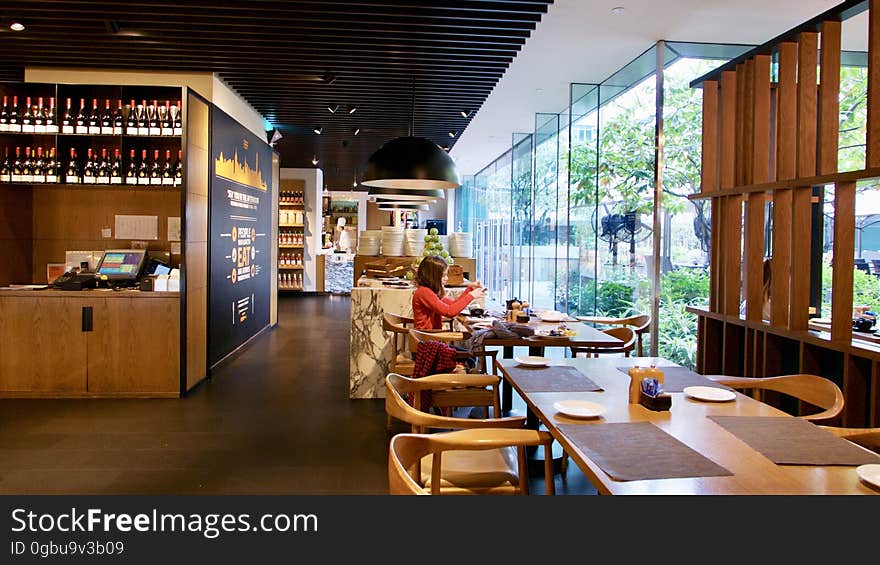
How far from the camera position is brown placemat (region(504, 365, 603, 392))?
291 cm

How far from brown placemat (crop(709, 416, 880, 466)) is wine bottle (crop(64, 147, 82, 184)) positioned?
20.0 ft

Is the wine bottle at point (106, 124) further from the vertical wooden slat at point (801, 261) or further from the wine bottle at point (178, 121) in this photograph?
the vertical wooden slat at point (801, 261)

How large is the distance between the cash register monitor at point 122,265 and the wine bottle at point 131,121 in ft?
3.89

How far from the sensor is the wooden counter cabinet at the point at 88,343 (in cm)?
602

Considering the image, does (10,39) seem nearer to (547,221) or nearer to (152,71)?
(152,71)

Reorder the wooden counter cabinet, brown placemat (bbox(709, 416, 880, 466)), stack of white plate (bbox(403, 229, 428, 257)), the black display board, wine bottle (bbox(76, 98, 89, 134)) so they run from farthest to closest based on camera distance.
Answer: stack of white plate (bbox(403, 229, 428, 257)) < the black display board < wine bottle (bbox(76, 98, 89, 134)) < the wooden counter cabinet < brown placemat (bbox(709, 416, 880, 466))

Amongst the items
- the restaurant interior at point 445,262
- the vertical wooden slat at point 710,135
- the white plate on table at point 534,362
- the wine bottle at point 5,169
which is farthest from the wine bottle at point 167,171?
the vertical wooden slat at point 710,135

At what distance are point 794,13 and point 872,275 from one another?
98.3 inches

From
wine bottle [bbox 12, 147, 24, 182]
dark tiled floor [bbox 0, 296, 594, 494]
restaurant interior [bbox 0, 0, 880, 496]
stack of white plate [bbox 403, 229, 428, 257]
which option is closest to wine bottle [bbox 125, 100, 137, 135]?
restaurant interior [bbox 0, 0, 880, 496]

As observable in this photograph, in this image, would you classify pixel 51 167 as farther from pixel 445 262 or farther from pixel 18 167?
pixel 445 262

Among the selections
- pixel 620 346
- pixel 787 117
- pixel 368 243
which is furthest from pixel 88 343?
pixel 787 117

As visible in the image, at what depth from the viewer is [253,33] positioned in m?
5.94

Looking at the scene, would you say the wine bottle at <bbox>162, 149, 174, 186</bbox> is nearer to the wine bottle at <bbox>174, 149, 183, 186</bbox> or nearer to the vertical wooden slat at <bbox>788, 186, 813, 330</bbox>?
the wine bottle at <bbox>174, 149, 183, 186</bbox>

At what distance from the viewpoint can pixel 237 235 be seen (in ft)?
27.3
